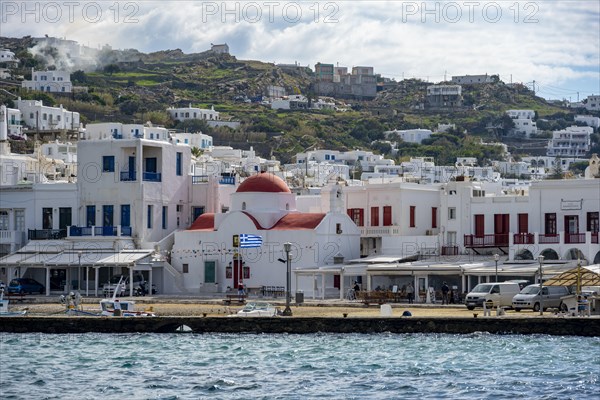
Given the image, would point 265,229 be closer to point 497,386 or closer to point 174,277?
point 174,277

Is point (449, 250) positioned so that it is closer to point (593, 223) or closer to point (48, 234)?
point (593, 223)

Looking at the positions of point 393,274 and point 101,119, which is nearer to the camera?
point 393,274

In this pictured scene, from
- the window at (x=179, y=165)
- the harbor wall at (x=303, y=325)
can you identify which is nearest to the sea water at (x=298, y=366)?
the harbor wall at (x=303, y=325)

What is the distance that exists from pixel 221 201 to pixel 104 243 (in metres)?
7.88

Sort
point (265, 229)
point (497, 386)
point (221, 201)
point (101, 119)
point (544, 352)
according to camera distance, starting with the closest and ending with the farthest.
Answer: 1. point (497, 386)
2. point (544, 352)
3. point (265, 229)
4. point (221, 201)
5. point (101, 119)

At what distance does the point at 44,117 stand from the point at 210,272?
80400mm

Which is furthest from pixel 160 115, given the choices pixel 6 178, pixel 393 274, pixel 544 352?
Result: pixel 544 352

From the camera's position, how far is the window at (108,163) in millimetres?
77938

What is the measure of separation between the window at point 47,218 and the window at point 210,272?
9728 millimetres

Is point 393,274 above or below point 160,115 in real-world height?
below

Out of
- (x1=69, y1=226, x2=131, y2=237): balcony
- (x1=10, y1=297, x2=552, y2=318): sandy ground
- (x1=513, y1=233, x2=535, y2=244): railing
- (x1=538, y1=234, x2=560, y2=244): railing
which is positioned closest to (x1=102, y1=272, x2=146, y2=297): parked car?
(x1=69, y1=226, x2=131, y2=237): balcony

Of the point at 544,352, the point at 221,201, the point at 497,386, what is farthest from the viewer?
the point at 221,201

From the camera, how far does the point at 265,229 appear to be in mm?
73562

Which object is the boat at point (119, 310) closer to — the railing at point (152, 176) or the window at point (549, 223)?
the railing at point (152, 176)
